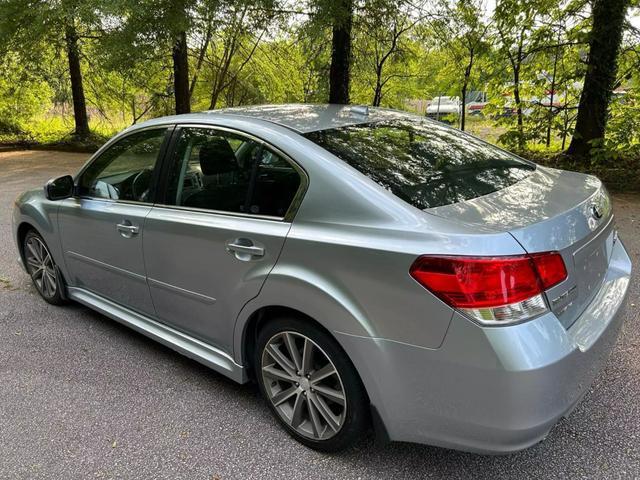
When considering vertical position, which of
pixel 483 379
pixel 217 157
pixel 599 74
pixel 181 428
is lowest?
pixel 181 428

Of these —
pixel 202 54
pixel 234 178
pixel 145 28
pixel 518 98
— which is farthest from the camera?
pixel 202 54

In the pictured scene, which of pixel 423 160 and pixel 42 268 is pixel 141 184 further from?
pixel 423 160

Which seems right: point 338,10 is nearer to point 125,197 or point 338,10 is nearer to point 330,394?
point 125,197

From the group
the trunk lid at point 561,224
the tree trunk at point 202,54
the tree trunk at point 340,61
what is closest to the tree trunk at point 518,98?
the tree trunk at point 340,61

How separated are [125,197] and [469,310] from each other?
93.0 inches

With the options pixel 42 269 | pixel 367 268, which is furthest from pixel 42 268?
pixel 367 268

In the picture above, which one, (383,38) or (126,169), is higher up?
(383,38)

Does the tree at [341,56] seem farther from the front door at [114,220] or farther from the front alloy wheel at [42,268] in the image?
the front alloy wheel at [42,268]

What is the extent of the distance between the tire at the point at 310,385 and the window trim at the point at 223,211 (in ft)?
1.64

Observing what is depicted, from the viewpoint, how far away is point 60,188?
141 inches

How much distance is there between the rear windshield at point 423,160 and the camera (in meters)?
2.22

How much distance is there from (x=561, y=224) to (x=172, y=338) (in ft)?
7.17

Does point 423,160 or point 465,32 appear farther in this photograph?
point 465,32

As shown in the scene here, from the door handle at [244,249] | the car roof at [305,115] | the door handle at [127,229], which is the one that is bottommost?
the door handle at [127,229]
